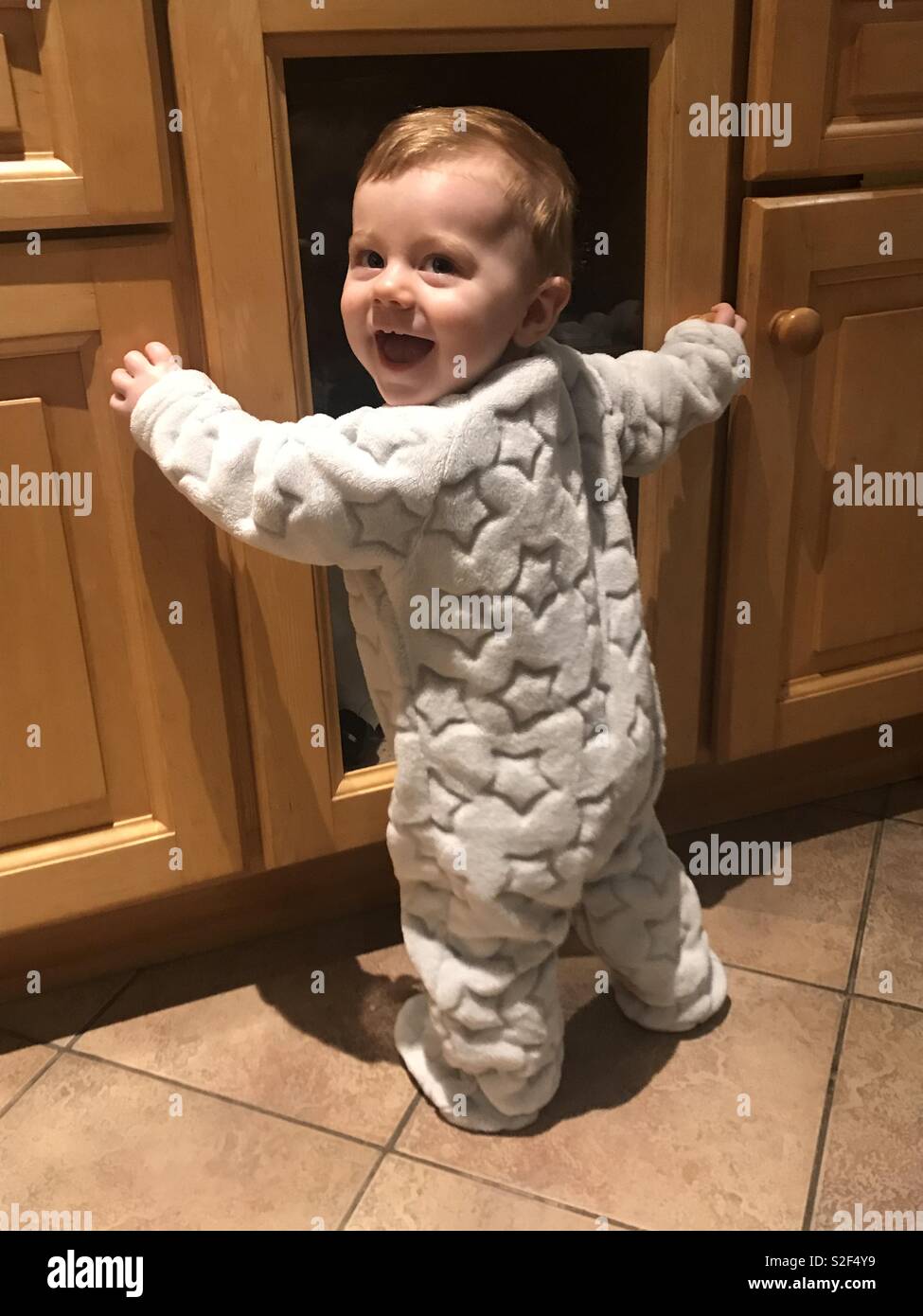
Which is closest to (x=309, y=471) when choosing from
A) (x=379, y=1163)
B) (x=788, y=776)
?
(x=379, y=1163)

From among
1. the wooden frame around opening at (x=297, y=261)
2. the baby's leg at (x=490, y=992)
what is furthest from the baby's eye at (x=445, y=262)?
the baby's leg at (x=490, y=992)

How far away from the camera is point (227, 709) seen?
1.04m

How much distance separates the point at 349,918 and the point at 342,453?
0.62 m

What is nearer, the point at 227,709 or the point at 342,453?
the point at 342,453

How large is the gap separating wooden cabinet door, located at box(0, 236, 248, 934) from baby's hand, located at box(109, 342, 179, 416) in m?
0.02

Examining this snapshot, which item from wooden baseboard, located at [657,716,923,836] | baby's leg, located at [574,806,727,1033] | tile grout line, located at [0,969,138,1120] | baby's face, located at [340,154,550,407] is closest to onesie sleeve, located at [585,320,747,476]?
baby's face, located at [340,154,550,407]

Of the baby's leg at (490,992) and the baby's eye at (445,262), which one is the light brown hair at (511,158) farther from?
the baby's leg at (490,992)

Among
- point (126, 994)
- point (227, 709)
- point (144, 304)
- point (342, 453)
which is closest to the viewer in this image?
point (342, 453)

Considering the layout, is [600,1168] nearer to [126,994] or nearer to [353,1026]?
[353,1026]

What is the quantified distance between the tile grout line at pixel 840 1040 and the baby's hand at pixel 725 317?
0.60 m

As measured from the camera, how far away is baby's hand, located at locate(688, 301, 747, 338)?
3.41ft

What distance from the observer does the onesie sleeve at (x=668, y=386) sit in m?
0.95

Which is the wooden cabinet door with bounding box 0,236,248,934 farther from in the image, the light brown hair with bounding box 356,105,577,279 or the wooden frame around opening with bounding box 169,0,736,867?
the light brown hair with bounding box 356,105,577,279
